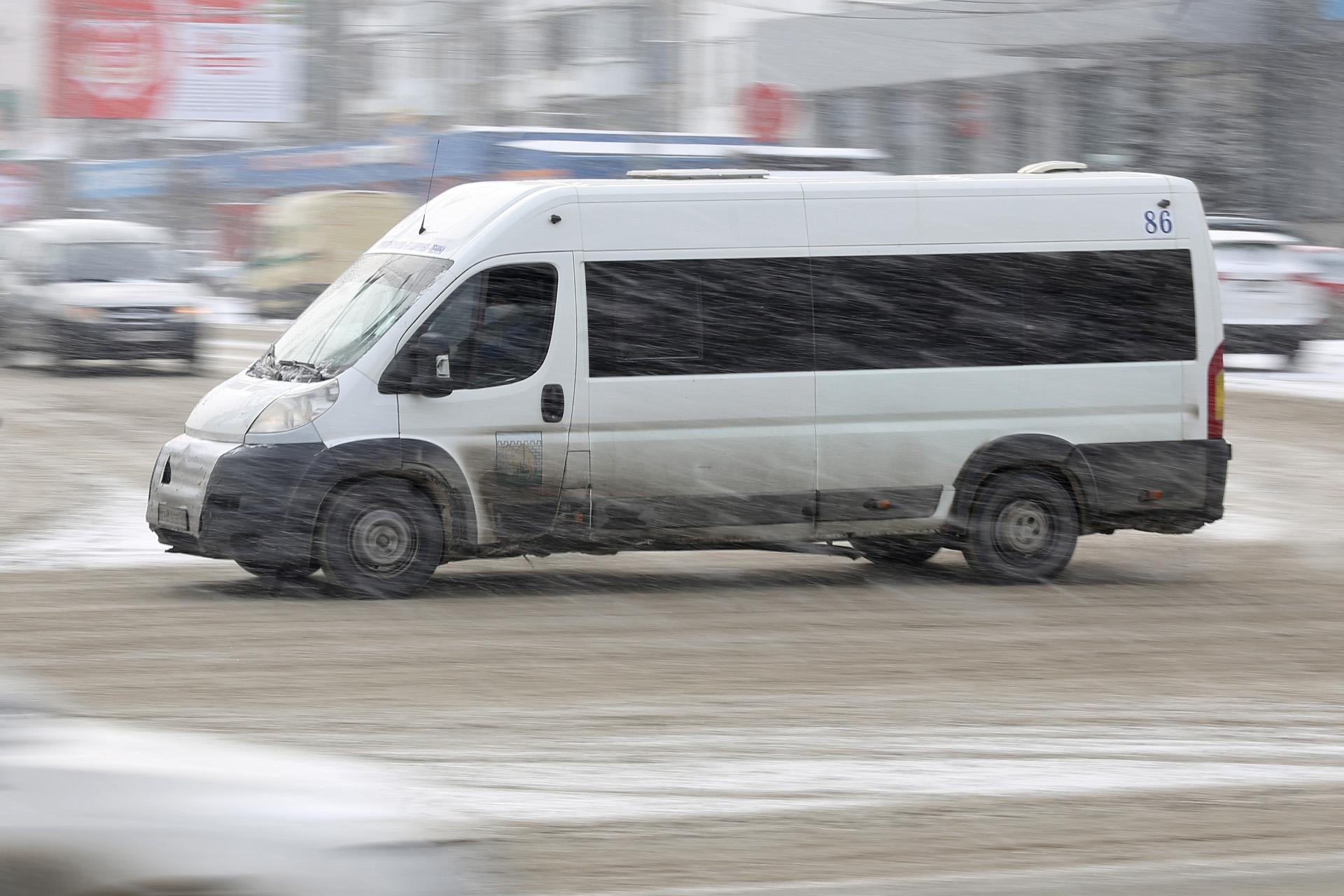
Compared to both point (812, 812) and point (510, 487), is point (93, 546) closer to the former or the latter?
point (510, 487)

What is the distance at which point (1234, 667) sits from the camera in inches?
343

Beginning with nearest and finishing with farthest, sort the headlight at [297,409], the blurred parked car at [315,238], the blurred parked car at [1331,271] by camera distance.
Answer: the headlight at [297,409] → the blurred parked car at [1331,271] → the blurred parked car at [315,238]

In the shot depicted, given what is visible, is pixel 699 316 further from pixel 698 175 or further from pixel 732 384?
pixel 698 175

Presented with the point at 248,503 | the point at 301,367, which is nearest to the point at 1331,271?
the point at 301,367

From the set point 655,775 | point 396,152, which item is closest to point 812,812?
point 655,775

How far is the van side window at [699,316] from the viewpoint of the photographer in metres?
10.4

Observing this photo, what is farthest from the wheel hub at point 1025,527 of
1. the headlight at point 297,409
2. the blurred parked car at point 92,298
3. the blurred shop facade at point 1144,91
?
the blurred shop facade at point 1144,91

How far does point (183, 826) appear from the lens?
3.42m

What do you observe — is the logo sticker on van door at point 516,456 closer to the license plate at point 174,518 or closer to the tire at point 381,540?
the tire at point 381,540

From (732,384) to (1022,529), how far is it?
2091 millimetres

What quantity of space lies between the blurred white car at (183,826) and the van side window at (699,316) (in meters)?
6.60

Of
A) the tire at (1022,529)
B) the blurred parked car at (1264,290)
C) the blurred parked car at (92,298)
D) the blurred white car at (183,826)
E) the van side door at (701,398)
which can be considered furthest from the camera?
the blurred parked car at (1264,290)

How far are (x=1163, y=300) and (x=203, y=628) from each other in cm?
591

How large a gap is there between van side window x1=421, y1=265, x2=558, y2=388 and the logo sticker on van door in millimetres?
311
